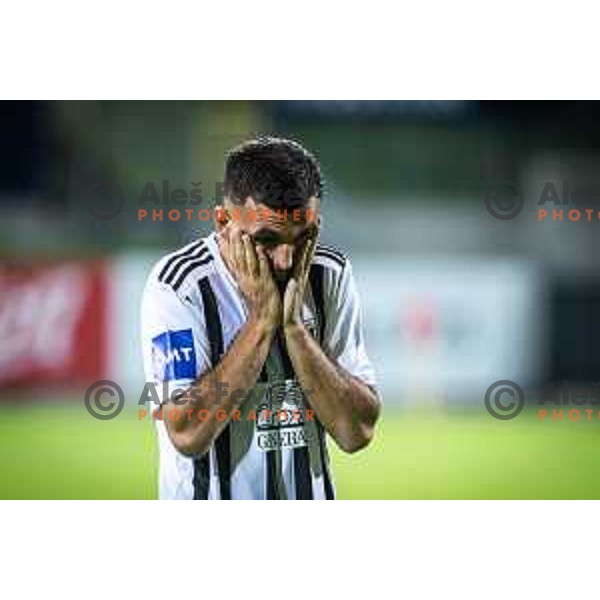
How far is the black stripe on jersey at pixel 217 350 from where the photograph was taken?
3275 mm

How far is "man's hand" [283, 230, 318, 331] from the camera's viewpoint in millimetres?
3293

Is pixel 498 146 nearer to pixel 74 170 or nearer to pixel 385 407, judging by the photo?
pixel 385 407

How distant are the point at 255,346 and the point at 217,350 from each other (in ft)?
0.33

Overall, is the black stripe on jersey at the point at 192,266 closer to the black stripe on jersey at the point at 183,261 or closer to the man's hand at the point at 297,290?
the black stripe on jersey at the point at 183,261

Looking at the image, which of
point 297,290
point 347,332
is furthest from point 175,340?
point 347,332

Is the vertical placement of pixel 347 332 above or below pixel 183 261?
below

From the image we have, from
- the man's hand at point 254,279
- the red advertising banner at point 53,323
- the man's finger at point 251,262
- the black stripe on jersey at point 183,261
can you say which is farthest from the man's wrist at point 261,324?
the red advertising banner at point 53,323

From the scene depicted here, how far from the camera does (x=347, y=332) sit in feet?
11.2

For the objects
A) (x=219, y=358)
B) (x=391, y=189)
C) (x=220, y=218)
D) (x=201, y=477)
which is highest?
(x=391, y=189)

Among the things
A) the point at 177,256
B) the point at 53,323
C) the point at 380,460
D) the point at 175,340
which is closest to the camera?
the point at 175,340

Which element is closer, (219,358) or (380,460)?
(219,358)

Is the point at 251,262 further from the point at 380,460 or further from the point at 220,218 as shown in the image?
the point at 380,460

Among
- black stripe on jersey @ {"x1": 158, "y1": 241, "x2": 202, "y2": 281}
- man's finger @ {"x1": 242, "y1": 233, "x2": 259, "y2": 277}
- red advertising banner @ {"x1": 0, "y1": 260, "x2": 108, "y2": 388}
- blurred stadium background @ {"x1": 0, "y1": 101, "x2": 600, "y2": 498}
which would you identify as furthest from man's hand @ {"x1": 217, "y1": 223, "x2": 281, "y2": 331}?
red advertising banner @ {"x1": 0, "y1": 260, "x2": 108, "y2": 388}

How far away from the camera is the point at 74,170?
3865 millimetres
